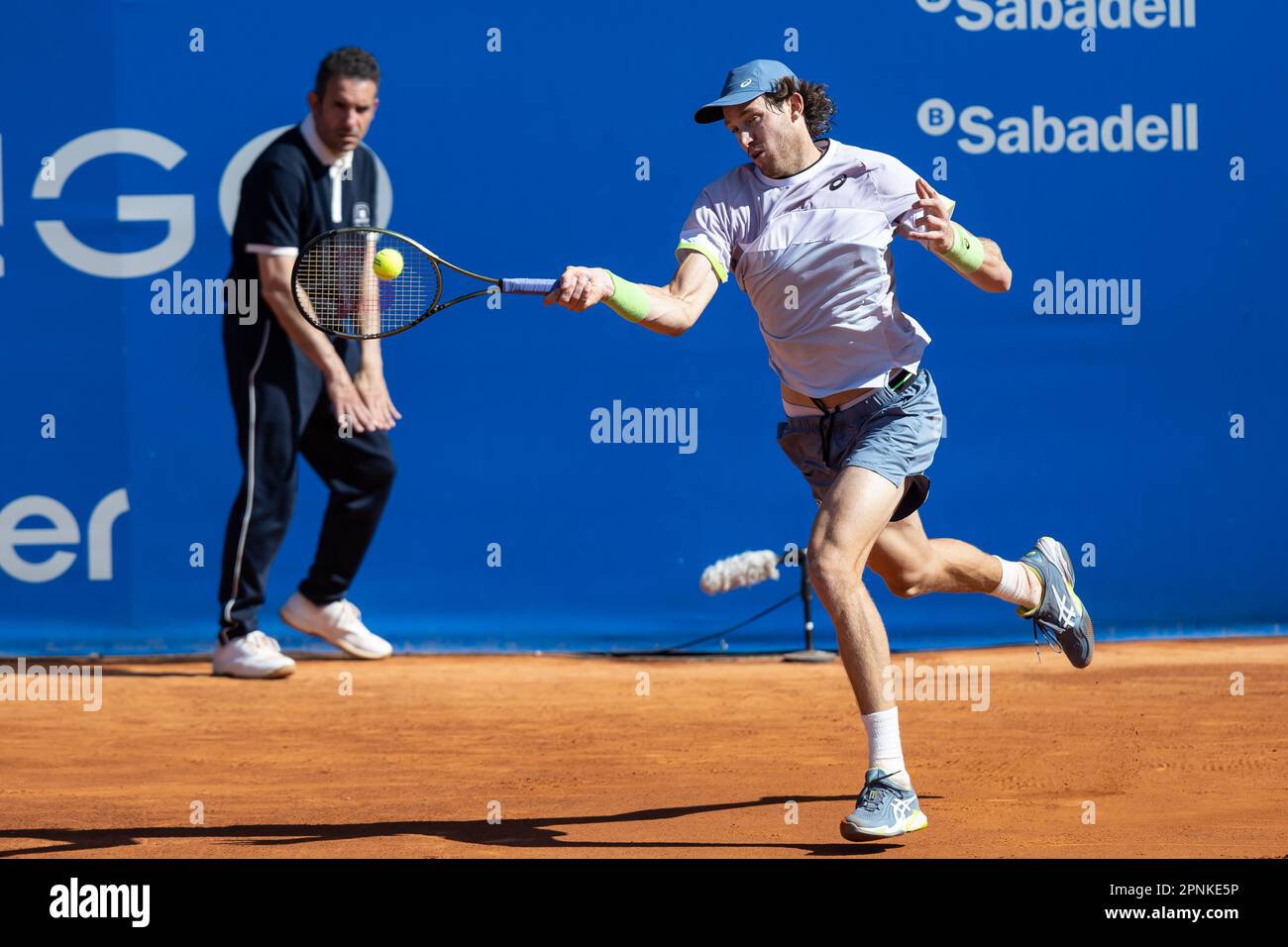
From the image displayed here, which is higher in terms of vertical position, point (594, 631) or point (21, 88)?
point (21, 88)

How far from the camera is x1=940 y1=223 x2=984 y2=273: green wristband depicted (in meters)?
4.01

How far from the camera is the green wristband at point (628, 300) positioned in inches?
147

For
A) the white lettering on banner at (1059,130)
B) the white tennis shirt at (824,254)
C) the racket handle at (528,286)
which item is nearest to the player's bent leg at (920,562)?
the white tennis shirt at (824,254)

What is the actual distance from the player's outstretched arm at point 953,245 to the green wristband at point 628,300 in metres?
0.64

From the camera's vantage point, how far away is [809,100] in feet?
13.9

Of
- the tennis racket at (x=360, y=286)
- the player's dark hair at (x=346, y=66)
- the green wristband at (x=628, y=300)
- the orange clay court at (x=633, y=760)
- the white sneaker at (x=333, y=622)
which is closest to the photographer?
the green wristband at (x=628, y=300)

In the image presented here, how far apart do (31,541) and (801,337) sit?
3.91 meters

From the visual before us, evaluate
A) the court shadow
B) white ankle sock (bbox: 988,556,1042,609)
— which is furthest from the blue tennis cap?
the court shadow

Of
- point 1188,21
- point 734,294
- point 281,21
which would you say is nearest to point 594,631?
point 734,294

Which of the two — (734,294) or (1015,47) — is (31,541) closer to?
(734,294)

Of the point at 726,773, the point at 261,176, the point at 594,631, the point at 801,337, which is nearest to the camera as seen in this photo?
the point at 801,337

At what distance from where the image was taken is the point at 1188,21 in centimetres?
666

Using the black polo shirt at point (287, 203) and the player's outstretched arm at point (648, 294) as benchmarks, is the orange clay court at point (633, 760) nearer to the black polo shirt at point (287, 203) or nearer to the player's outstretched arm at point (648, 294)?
the player's outstretched arm at point (648, 294)

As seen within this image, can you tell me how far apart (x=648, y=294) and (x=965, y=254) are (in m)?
0.78
